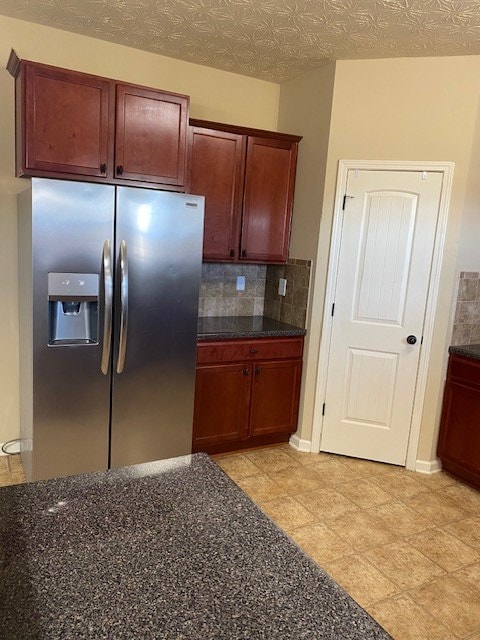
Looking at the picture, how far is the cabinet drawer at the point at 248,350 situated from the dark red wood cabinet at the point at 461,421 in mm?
1079

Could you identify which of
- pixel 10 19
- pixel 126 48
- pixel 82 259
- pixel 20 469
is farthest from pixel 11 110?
pixel 20 469

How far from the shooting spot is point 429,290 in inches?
126

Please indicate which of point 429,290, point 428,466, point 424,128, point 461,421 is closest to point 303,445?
point 428,466

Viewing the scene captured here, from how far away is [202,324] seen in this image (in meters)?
3.46

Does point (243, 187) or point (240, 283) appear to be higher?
point (243, 187)

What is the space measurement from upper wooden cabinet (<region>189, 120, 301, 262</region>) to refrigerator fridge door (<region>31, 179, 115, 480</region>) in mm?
969

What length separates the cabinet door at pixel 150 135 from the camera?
2.71 metres

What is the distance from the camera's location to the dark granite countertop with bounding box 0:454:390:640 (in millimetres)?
760

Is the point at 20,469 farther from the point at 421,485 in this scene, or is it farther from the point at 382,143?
the point at 382,143

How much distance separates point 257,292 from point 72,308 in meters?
1.75

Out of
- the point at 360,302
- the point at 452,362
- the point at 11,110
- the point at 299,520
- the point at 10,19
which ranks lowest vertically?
the point at 299,520

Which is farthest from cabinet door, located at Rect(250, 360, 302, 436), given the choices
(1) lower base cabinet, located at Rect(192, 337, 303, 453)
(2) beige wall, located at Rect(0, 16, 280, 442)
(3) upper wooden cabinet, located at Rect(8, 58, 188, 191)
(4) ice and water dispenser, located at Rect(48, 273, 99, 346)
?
(2) beige wall, located at Rect(0, 16, 280, 442)

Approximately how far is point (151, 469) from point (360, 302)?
2.42 meters

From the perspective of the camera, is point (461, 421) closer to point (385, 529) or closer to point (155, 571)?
point (385, 529)
